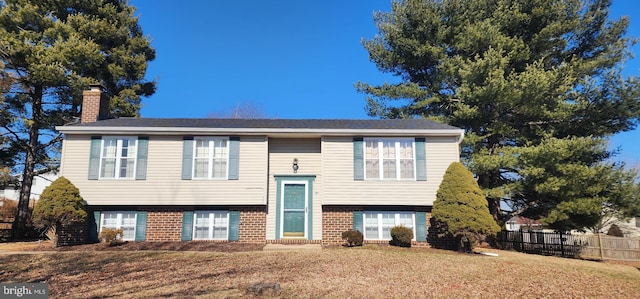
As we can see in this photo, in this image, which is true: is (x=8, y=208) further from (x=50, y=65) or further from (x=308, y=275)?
(x=308, y=275)

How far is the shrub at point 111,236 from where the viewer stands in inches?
479

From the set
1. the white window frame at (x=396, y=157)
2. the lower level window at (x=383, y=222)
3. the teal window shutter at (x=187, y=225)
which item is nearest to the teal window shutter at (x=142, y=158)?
the teal window shutter at (x=187, y=225)

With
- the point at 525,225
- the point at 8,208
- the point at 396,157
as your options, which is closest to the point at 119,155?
the point at 396,157

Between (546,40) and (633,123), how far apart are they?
211 inches

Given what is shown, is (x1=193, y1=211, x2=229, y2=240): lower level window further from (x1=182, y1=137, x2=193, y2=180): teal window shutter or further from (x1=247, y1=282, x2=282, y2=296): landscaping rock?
(x1=247, y1=282, x2=282, y2=296): landscaping rock

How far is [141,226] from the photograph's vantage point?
13227 millimetres

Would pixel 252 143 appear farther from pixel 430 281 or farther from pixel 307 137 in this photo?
pixel 430 281

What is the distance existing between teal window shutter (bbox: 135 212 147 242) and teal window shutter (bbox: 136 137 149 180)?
1295mm

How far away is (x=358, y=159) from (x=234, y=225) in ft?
16.4

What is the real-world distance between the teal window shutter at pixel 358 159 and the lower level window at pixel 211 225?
4840mm

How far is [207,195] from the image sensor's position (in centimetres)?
1332

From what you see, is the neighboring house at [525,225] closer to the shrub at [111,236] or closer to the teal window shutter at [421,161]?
the teal window shutter at [421,161]

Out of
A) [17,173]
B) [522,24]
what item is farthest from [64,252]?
[522,24]

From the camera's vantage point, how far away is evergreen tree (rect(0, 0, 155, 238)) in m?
17.5
